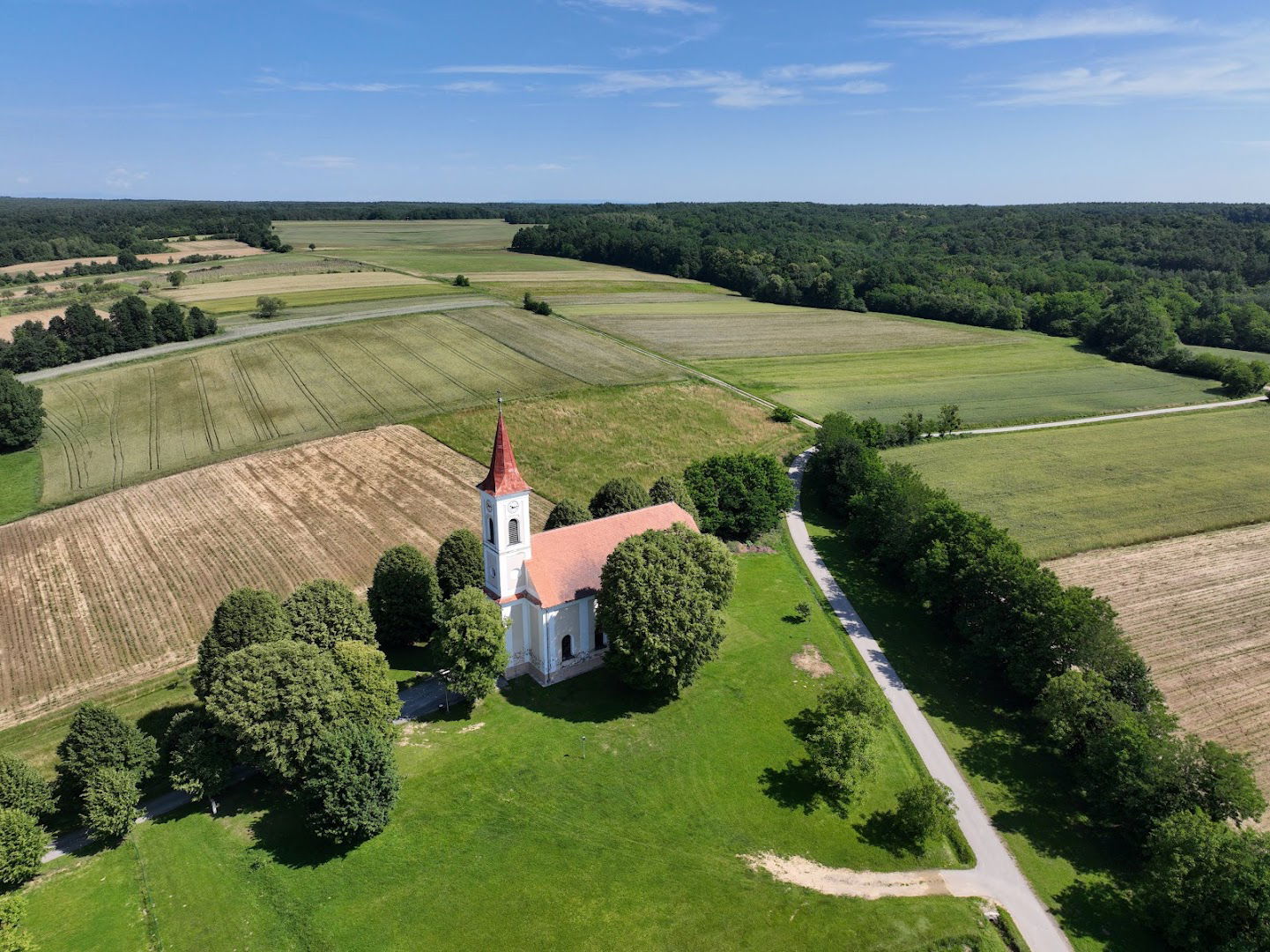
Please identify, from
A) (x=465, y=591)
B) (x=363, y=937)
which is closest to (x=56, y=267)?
(x=465, y=591)

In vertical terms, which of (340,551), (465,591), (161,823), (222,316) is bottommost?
(161,823)

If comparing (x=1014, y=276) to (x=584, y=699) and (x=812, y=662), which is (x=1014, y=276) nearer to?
(x=812, y=662)

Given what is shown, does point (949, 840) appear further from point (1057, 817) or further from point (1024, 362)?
point (1024, 362)

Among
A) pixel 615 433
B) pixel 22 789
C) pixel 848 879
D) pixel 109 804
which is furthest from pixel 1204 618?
pixel 22 789

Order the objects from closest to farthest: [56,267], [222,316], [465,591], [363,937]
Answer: [363,937]
[465,591]
[222,316]
[56,267]

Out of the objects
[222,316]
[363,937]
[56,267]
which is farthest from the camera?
[56,267]

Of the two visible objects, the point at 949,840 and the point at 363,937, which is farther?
the point at 949,840
